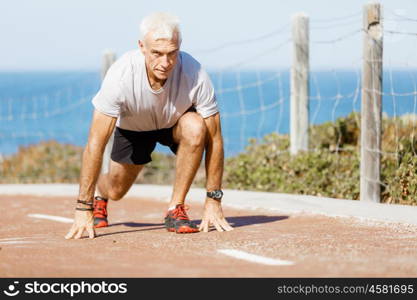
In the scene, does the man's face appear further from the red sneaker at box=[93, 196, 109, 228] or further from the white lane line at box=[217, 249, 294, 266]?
the red sneaker at box=[93, 196, 109, 228]

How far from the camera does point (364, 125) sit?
34.9ft

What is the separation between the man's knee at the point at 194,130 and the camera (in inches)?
311

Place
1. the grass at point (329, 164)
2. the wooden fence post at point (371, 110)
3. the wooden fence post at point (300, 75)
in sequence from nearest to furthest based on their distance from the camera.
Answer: the grass at point (329, 164) → the wooden fence post at point (371, 110) → the wooden fence post at point (300, 75)

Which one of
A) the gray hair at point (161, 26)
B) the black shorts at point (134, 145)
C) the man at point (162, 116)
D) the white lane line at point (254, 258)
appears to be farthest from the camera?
the black shorts at point (134, 145)

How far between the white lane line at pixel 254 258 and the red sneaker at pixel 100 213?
2.21 metres

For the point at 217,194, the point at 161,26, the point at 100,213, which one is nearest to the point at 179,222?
the point at 217,194

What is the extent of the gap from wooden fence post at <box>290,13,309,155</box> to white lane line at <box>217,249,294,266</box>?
20.3ft

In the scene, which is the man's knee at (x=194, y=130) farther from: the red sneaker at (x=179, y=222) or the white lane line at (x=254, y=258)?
the white lane line at (x=254, y=258)

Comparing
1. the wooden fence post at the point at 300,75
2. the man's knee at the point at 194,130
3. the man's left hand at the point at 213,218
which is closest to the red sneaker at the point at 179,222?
the man's left hand at the point at 213,218

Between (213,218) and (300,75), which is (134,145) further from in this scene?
(300,75)

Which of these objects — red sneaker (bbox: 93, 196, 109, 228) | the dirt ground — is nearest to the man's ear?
the dirt ground

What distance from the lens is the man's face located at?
736 centimetres

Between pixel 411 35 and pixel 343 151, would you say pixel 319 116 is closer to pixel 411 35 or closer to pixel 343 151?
pixel 343 151

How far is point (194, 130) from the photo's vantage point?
7891mm
